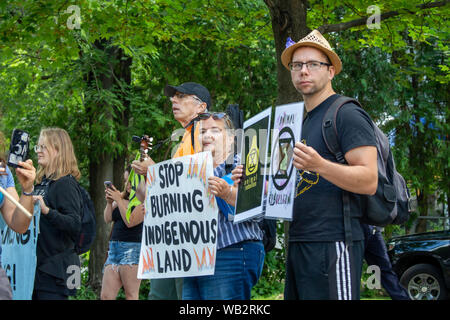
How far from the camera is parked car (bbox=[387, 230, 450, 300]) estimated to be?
10.0 meters

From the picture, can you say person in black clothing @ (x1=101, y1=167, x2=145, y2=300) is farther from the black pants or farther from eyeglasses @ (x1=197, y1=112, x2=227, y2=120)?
the black pants

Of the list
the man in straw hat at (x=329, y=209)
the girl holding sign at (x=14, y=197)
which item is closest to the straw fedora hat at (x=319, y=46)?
the man in straw hat at (x=329, y=209)

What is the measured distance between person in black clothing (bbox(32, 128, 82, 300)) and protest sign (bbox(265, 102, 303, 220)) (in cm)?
193

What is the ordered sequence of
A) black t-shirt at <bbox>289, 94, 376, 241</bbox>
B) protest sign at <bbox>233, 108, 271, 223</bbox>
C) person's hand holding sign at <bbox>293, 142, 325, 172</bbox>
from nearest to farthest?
1. person's hand holding sign at <bbox>293, 142, 325, 172</bbox>
2. black t-shirt at <bbox>289, 94, 376, 241</bbox>
3. protest sign at <bbox>233, 108, 271, 223</bbox>

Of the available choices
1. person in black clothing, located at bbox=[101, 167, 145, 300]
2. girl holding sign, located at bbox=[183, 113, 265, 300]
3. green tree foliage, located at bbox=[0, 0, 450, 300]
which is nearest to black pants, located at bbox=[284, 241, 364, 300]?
girl holding sign, located at bbox=[183, 113, 265, 300]

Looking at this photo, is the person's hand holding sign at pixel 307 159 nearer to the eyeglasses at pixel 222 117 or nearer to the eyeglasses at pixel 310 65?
the eyeglasses at pixel 310 65

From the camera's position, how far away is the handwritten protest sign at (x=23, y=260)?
14.5 feet

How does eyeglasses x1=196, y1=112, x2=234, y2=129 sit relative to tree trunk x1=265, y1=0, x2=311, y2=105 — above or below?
below

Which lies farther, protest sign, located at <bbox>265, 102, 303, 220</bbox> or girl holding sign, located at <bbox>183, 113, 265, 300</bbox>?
girl holding sign, located at <bbox>183, 113, 265, 300</bbox>

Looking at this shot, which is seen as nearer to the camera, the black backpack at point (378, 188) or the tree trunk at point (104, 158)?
the black backpack at point (378, 188)

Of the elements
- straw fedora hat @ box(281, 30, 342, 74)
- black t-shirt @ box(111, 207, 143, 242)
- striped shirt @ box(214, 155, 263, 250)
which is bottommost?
striped shirt @ box(214, 155, 263, 250)

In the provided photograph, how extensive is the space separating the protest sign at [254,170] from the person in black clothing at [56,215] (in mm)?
1607

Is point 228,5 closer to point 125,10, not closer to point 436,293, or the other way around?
point 125,10
